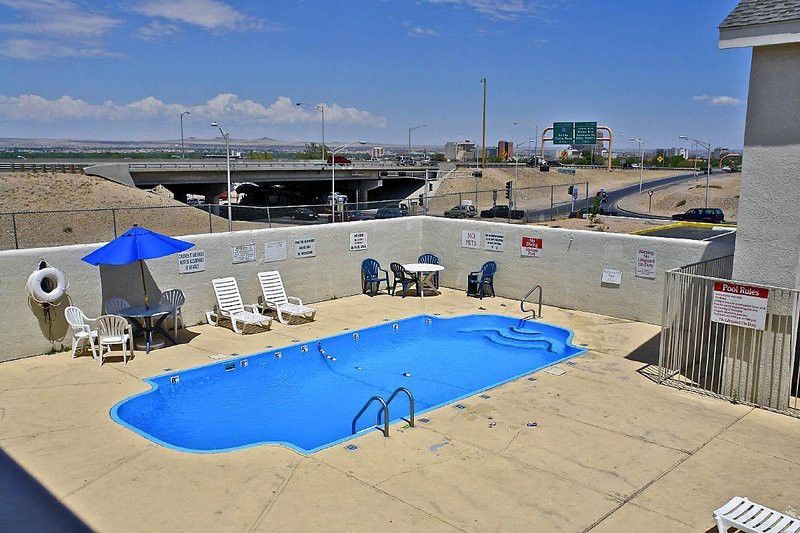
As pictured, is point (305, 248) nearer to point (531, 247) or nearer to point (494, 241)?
point (494, 241)

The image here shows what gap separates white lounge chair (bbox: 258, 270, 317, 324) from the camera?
53.5 feet

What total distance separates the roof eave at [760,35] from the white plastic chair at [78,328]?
12.5m

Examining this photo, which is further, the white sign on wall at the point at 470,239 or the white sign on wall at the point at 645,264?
the white sign on wall at the point at 470,239

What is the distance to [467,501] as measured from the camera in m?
7.69

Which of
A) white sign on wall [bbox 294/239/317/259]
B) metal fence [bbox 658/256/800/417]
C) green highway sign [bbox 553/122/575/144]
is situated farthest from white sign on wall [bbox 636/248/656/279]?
green highway sign [bbox 553/122/575/144]

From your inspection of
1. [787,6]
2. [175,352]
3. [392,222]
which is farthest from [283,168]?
[787,6]

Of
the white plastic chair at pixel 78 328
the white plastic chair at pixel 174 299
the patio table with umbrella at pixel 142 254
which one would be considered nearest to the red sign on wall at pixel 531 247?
the patio table with umbrella at pixel 142 254

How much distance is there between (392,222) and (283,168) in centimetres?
5183

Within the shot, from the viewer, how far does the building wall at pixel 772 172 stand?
1011cm

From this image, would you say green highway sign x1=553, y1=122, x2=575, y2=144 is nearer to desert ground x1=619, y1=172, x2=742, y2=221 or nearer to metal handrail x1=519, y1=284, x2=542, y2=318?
desert ground x1=619, y1=172, x2=742, y2=221

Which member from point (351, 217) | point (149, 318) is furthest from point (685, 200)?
point (149, 318)

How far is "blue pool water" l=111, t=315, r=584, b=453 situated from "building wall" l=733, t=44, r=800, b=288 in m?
4.45

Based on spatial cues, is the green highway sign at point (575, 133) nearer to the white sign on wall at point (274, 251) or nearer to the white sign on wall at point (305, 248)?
the white sign on wall at point (305, 248)

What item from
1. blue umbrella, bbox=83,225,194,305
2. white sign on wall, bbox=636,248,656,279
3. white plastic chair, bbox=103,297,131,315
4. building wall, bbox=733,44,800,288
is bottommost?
white plastic chair, bbox=103,297,131,315
